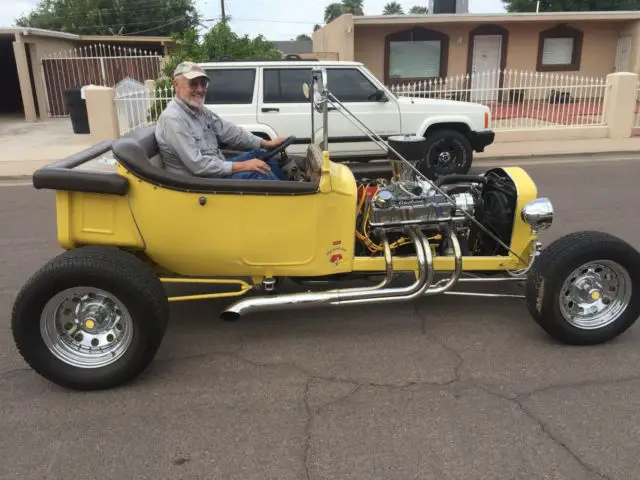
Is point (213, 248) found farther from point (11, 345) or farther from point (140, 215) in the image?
point (11, 345)

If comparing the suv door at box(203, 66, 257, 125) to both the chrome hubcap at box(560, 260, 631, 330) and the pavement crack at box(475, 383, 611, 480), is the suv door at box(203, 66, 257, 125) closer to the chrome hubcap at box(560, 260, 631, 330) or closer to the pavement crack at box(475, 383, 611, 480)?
the chrome hubcap at box(560, 260, 631, 330)

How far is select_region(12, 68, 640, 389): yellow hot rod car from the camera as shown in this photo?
129 inches

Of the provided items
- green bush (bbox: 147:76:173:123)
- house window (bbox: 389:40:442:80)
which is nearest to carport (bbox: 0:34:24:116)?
green bush (bbox: 147:76:173:123)

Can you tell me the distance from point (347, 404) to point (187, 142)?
6.43 ft

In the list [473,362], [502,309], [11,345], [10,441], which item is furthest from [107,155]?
[502,309]

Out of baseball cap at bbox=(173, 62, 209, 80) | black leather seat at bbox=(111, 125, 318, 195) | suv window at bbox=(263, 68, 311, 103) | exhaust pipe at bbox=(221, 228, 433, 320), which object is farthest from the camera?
suv window at bbox=(263, 68, 311, 103)

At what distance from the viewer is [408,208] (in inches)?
152

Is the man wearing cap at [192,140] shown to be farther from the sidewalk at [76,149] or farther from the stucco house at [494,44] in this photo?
the stucco house at [494,44]

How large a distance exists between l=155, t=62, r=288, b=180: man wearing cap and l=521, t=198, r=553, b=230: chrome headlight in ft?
5.66

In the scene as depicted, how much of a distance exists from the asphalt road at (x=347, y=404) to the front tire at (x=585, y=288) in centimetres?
16

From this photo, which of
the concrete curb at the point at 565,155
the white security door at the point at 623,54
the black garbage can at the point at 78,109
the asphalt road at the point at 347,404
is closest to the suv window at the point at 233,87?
the asphalt road at the point at 347,404

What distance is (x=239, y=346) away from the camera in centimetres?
385

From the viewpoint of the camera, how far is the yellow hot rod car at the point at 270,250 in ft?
10.7

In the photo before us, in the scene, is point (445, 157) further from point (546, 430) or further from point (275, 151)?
point (546, 430)
